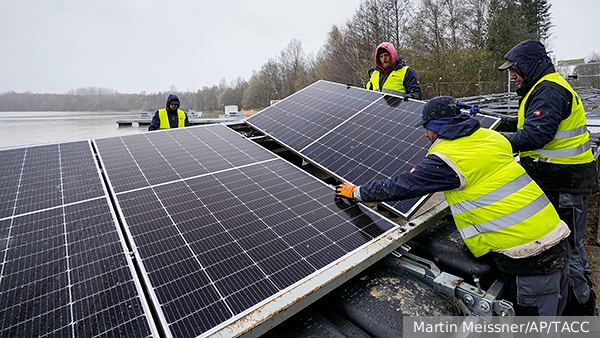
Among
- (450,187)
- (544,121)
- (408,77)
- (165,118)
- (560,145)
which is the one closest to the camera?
(450,187)

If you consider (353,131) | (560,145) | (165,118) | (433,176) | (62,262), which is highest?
(165,118)

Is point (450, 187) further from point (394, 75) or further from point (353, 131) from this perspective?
point (394, 75)

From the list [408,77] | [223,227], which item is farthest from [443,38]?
[223,227]

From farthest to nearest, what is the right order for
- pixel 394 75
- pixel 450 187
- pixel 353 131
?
pixel 394 75
pixel 353 131
pixel 450 187

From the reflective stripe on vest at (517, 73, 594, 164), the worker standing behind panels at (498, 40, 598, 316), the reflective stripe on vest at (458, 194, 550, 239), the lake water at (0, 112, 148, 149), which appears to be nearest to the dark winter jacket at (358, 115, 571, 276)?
the reflective stripe on vest at (458, 194, 550, 239)

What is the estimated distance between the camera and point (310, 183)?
4219mm

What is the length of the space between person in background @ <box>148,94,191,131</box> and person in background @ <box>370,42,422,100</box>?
5.41m

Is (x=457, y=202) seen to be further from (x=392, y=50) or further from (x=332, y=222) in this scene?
(x=392, y=50)

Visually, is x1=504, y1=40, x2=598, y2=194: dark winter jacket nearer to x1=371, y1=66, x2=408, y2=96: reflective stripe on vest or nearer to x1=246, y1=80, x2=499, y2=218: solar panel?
x1=246, y1=80, x2=499, y2=218: solar panel

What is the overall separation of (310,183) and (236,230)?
1.46 m

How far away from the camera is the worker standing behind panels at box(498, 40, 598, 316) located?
371 cm

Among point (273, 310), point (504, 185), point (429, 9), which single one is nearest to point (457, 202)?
point (504, 185)

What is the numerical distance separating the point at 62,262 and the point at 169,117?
19.9 feet

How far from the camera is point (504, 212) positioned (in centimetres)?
284
